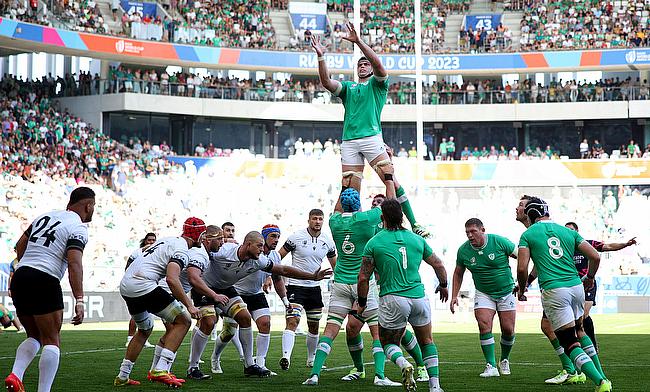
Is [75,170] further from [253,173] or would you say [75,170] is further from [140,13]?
[140,13]

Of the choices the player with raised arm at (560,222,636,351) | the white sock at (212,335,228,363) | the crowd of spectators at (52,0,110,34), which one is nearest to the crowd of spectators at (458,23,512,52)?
the crowd of spectators at (52,0,110,34)

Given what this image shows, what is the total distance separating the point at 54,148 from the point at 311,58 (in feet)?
55.8

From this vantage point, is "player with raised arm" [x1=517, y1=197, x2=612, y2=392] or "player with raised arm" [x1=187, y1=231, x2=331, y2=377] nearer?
"player with raised arm" [x1=517, y1=197, x2=612, y2=392]

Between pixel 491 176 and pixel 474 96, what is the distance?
5468mm

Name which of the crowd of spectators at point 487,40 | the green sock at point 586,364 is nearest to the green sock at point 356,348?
the green sock at point 586,364

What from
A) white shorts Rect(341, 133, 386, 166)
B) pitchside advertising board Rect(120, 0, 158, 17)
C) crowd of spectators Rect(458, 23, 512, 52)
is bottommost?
white shorts Rect(341, 133, 386, 166)

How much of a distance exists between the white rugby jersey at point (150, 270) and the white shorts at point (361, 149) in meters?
2.59

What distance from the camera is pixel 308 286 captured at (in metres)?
15.4

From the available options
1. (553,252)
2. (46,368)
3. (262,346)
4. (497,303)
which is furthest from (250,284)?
(46,368)

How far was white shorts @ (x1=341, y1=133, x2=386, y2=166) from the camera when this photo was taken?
1296 cm

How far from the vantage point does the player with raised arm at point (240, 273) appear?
12.8 metres

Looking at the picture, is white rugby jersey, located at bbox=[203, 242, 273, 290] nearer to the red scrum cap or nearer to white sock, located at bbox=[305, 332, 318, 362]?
the red scrum cap

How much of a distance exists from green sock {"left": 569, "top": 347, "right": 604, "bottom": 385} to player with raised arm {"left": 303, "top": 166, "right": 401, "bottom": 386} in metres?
2.36

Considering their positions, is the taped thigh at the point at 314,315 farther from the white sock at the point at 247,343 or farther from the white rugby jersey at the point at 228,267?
the white rugby jersey at the point at 228,267
